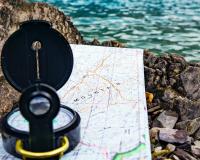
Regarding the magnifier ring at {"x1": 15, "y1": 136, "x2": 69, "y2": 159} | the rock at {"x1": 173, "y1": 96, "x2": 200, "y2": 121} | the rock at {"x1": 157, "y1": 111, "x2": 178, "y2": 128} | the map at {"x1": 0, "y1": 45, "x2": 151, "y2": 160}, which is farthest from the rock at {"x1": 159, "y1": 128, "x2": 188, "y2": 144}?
the magnifier ring at {"x1": 15, "y1": 136, "x2": 69, "y2": 159}

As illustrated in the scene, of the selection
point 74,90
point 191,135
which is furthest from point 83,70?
point 191,135

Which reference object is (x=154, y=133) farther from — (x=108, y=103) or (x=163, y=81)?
(x=108, y=103)

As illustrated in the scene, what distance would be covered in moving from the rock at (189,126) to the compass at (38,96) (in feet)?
5.65

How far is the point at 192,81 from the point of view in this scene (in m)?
4.11

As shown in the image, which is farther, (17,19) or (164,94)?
(17,19)

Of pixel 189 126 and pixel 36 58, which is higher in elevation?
pixel 36 58

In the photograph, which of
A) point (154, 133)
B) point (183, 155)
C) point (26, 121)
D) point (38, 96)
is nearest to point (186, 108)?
point (154, 133)

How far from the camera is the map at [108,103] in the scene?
6.91ft

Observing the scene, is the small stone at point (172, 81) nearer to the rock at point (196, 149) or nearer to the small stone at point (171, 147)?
the rock at point (196, 149)

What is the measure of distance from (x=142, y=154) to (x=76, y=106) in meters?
0.67

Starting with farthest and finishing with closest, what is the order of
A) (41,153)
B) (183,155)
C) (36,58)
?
(183,155) → (36,58) → (41,153)

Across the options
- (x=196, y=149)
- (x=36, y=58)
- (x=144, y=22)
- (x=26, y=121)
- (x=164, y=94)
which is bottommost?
(x=144, y=22)

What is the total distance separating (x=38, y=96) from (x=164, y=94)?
8.03ft

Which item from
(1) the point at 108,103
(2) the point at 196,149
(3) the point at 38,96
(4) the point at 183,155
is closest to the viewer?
(3) the point at 38,96
